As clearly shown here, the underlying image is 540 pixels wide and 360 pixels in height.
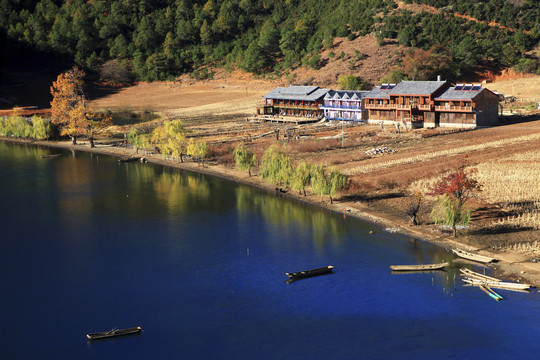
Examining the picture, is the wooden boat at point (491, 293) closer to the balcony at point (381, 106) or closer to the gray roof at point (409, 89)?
the gray roof at point (409, 89)

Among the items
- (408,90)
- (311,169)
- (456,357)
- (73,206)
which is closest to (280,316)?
A: (456,357)

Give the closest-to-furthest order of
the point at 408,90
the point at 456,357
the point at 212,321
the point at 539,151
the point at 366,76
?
the point at 456,357 → the point at 212,321 → the point at 539,151 → the point at 408,90 → the point at 366,76

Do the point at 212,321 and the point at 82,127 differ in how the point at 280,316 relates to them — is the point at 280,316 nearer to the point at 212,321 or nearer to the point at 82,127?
the point at 212,321

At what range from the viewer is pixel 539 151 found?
296 ft

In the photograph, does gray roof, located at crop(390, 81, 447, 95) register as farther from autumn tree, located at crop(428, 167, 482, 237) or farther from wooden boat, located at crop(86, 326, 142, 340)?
wooden boat, located at crop(86, 326, 142, 340)

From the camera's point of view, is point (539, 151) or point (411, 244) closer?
point (411, 244)

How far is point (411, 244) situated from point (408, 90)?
69.9m

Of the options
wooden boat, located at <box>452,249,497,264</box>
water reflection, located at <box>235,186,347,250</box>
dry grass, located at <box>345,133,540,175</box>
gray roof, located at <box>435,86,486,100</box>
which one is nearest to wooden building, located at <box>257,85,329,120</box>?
gray roof, located at <box>435,86,486,100</box>

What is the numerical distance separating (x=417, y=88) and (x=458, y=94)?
342 inches

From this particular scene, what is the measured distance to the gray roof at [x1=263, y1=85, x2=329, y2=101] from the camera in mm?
142750

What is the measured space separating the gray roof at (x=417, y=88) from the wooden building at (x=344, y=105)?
9.28 m

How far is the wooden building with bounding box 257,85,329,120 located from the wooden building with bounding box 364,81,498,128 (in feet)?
→ 62.8

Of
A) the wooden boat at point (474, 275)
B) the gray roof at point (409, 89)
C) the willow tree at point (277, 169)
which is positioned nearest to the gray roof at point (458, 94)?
the gray roof at point (409, 89)

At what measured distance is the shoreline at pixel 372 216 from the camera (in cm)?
4917
